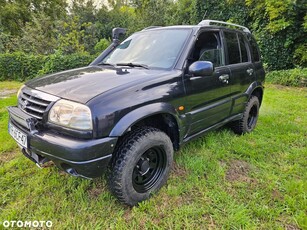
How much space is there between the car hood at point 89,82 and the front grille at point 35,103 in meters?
Answer: 0.06

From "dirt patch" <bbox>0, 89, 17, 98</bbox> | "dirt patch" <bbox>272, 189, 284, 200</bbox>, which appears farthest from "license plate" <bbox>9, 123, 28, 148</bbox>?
"dirt patch" <bbox>0, 89, 17, 98</bbox>

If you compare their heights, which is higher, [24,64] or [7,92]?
[24,64]

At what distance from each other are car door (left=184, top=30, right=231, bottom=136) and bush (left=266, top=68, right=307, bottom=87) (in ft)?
20.2

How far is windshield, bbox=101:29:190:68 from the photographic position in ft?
8.05

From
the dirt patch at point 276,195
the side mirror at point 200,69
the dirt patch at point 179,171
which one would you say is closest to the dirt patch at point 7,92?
the dirt patch at point 179,171

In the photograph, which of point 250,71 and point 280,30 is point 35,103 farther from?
point 280,30

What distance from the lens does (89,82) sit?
197cm

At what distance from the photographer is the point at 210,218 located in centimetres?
193

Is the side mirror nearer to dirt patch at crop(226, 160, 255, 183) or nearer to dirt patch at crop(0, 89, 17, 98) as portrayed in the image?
dirt patch at crop(226, 160, 255, 183)

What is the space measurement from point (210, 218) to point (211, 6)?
12396 millimetres

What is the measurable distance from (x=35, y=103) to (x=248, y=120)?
333cm

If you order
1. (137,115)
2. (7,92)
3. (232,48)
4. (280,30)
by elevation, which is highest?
(280,30)

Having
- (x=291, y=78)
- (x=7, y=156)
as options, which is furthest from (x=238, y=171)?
(x=291, y=78)

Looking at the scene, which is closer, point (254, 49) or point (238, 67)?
point (238, 67)
